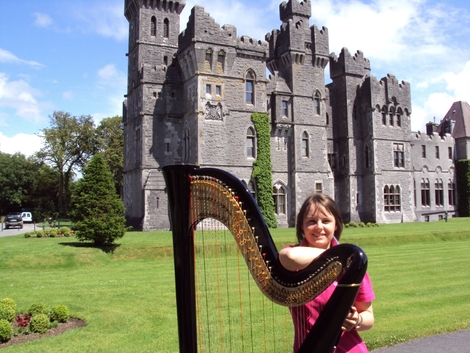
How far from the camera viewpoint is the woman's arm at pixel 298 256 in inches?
99.0

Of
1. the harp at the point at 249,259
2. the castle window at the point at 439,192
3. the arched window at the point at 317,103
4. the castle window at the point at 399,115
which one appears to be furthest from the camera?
the castle window at the point at 439,192

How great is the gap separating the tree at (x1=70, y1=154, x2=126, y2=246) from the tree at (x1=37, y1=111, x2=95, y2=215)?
38325 millimetres

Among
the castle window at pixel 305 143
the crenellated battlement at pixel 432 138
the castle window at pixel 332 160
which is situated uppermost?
the crenellated battlement at pixel 432 138

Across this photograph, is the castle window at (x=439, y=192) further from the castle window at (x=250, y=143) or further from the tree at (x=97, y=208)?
the tree at (x=97, y=208)

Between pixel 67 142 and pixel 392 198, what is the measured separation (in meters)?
38.3

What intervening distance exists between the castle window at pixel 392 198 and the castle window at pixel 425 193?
7.44 meters

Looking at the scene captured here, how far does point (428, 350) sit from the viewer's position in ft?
22.8

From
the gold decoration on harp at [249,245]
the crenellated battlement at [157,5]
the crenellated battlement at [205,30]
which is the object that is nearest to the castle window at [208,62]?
the crenellated battlement at [205,30]

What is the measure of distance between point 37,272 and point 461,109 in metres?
47.6

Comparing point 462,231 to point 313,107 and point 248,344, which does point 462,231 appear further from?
point 248,344

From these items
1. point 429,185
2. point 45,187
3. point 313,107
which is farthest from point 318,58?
point 45,187

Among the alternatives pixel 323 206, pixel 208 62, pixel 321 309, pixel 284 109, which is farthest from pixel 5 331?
pixel 284 109

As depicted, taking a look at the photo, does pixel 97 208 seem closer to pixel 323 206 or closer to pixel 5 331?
pixel 5 331

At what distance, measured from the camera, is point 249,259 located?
327 centimetres
